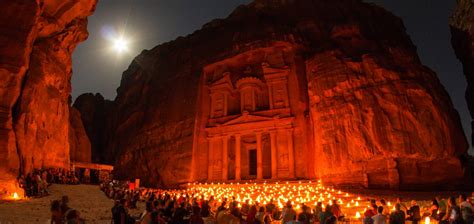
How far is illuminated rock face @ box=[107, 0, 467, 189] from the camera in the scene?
73.0 feet

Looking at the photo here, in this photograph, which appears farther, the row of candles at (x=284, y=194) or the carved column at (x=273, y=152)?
the carved column at (x=273, y=152)

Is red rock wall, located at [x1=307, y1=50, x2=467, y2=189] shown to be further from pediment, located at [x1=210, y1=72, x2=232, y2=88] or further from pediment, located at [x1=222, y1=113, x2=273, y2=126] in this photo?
pediment, located at [x1=210, y1=72, x2=232, y2=88]

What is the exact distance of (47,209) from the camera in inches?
595

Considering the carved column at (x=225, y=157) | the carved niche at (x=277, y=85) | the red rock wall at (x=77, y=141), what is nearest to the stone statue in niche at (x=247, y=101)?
the carved niche at (x=277, y=85)

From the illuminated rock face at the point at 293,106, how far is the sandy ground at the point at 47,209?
453 inches

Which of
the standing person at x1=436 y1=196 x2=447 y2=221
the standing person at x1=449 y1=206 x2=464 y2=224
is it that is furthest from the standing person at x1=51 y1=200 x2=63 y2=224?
the standing person at x1=436 y1=196 x2=447 y2=221

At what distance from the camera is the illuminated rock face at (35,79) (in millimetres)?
20016

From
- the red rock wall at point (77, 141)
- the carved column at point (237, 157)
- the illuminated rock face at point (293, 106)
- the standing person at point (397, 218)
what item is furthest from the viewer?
the red rock wall at point (77, 141)

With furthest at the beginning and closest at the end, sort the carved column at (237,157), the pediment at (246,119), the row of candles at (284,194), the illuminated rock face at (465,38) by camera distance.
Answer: the pediment at (246,119)
the carved column at (237,157)
the illuminated rock face at (465,38)
the row of candles at (284,194)

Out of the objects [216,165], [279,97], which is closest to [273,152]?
[279,97]

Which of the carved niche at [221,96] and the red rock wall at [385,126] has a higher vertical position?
the carved niche at [221,96]

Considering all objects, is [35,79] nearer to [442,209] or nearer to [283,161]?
[283,161]

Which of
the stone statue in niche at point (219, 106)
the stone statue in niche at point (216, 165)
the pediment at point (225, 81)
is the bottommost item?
the stone statue in niche at point (216, 165)

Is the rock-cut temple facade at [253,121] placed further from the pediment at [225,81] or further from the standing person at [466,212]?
→ the standing person at [466,212]
